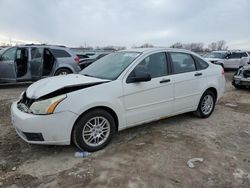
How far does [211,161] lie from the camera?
12.2 ft

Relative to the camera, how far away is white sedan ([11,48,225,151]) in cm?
361

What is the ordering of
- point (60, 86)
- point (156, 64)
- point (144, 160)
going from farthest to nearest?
point (156, 64) → point (60, 86) → point (144, 160)

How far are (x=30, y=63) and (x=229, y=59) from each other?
1444 cm

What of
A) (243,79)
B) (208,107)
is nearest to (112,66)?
(208,107)

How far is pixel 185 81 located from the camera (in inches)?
203

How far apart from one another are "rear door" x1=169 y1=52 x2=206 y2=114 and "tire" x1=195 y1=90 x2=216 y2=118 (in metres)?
0.22

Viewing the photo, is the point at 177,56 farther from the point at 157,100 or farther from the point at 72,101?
the point at 72,101

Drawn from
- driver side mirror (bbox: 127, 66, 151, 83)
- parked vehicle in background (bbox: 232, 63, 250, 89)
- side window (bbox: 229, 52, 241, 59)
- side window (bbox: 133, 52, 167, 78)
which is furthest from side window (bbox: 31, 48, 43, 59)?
side window (bbox: 229, 52, 241, 59)

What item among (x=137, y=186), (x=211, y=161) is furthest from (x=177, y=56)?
(x=137, y=186)

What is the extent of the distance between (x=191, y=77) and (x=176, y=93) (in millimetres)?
571

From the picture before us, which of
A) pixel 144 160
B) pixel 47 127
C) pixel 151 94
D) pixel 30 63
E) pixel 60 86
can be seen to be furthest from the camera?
pixel 30 63

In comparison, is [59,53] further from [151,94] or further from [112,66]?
[151,94]

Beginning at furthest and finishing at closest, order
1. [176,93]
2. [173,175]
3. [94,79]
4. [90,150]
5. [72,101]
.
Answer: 1. [176,93]
2. [94,79]
3. [90,150]
4. [72,101]
5. [173,175]

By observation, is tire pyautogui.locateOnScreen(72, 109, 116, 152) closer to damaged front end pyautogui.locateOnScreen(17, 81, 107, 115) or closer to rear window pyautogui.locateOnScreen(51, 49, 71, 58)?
damaged front end pyautogui.locateOnScreen(17, 81, 107, 115)
